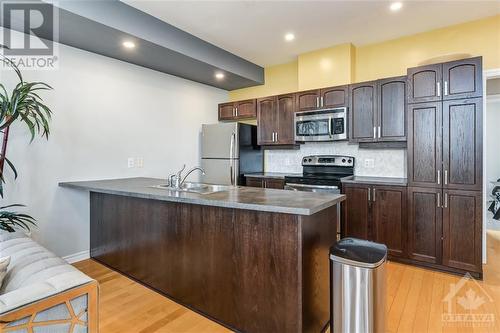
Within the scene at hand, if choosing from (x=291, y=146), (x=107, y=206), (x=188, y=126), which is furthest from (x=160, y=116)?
(x=291, y=146)

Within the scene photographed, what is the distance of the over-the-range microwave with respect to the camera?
366 centimetres

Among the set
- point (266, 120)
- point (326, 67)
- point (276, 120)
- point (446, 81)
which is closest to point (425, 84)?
Answer: point (446, 81)

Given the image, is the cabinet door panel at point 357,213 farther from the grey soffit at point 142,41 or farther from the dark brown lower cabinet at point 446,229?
the grey soffit at point 142,41

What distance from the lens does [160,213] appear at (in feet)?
7.93

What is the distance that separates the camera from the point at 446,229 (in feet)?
9.29

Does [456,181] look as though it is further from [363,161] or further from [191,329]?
[191,329]

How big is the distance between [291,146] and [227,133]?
3.55 ft

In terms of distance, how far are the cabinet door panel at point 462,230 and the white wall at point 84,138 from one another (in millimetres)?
3688

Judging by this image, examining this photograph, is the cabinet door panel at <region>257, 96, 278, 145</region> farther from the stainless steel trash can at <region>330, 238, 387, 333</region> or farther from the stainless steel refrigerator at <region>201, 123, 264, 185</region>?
the stainless steel trash can at <region>330, 238, 387, 333</region>

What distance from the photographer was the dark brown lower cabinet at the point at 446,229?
2.69 m

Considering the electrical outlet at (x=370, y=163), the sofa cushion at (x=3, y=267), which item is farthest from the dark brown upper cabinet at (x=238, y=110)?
the sofa cushion at (x=3, y=267)

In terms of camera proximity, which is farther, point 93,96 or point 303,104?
point 303,104

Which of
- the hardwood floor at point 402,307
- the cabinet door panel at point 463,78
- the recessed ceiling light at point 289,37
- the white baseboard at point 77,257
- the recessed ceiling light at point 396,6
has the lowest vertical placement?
the hardwood floor at point 402,307

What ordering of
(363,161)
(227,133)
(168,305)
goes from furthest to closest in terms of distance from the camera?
(227,133), (363,161), (168,305)
